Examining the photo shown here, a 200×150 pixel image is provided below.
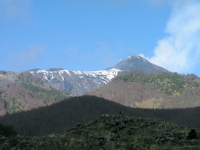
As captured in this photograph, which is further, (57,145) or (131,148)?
(57,145)

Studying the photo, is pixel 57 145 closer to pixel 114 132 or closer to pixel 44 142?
pixel 44 142

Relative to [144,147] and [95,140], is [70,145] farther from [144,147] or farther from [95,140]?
[144,147]

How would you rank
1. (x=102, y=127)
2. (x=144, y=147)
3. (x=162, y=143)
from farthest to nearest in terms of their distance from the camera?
(x=102, y=127)
(x=162, y=143)
(x=144, y=147)

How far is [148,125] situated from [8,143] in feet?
39.4

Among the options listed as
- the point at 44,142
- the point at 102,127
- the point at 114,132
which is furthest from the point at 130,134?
the point at 44,142

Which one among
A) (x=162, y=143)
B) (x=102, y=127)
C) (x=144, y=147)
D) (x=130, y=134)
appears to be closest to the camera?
(x=144, y=147)

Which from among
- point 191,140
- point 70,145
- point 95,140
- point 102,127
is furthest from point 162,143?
point 102,127

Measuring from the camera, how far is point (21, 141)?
21.0m

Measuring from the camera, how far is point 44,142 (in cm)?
2108

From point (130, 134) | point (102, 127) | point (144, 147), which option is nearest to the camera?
point (144, 147)

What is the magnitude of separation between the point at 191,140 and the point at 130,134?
206 inches

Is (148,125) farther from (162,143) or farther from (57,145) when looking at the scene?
(57,145)

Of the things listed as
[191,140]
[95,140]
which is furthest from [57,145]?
[191,140]

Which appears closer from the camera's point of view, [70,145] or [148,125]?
[70,145]
